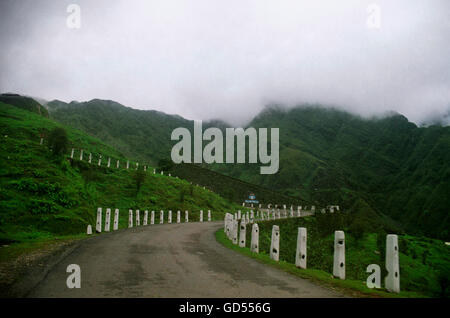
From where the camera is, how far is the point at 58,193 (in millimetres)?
18969

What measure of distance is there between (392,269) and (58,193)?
1889 cm

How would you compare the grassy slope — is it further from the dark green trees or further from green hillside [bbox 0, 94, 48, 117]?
green hillside [bbox 0, 94, 48, 117]

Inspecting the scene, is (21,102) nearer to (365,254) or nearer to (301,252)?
(365,254)

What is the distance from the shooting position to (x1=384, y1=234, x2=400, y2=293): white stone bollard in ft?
20.7

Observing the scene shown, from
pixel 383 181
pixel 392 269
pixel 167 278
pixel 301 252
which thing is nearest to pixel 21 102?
pixel 167 278

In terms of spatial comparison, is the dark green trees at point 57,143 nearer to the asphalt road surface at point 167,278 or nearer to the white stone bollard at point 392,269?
the asphalt road surface at point 167,278

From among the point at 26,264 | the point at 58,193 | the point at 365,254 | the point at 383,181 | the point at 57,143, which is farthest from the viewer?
the point at 383,181

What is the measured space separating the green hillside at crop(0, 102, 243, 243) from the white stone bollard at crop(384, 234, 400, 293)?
12.8 m

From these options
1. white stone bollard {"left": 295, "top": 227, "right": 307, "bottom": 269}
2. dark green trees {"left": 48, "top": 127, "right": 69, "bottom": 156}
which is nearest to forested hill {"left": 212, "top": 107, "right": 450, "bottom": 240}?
dark green trees {"left": 48, "top": 127, "right": 69, "bottom": 156}

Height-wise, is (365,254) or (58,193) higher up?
(58,193)

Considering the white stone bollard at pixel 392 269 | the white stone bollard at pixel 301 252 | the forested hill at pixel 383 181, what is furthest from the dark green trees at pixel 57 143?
the forested hill at pixel 383 181

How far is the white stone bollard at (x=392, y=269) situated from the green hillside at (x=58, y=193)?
12.8m

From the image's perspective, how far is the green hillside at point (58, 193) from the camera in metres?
15.5
